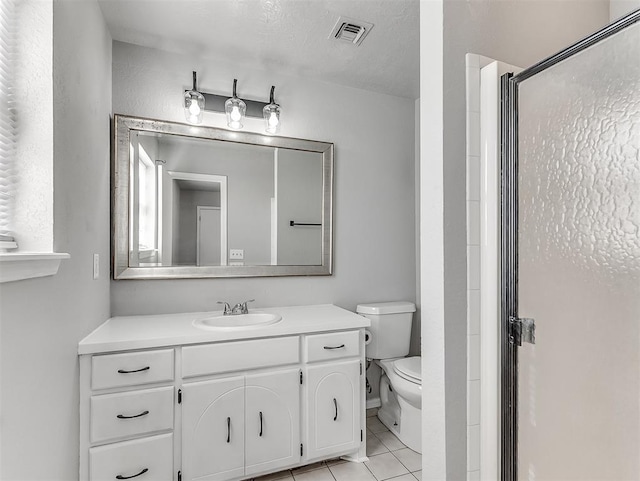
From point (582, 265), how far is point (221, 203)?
1.85 meters

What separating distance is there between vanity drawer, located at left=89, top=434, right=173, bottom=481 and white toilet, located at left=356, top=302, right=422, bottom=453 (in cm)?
123

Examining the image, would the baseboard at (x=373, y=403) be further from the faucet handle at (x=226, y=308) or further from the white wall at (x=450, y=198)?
the white wall at (x=450, y=198)

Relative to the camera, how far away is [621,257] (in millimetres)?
973

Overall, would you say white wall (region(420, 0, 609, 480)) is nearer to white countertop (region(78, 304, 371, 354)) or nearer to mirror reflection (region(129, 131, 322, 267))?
white countertop (region(78, 304, 371, 354))

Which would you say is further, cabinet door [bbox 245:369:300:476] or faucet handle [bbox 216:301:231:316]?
faucet handle [bbox 216:301:231:316]

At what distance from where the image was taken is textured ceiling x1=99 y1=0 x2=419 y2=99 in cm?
167

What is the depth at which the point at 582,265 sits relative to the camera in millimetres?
1051

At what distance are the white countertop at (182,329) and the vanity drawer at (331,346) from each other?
0.04 m

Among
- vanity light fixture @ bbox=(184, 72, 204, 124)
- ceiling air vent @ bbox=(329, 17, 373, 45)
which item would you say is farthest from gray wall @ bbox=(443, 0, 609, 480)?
vanity light fixture @ bbox=(184, 72, 204, 124)

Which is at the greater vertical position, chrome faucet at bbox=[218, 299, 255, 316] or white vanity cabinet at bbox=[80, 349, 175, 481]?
chrome faucet at bbox=[218, 299, 255, 316]

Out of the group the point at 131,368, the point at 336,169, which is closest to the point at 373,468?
the point at 131,368

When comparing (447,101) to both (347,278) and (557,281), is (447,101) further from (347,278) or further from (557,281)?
(347,278)

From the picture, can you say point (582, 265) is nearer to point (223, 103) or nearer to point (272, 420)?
point (272, 420)

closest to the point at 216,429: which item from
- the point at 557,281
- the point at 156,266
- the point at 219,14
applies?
the point at 156,266
